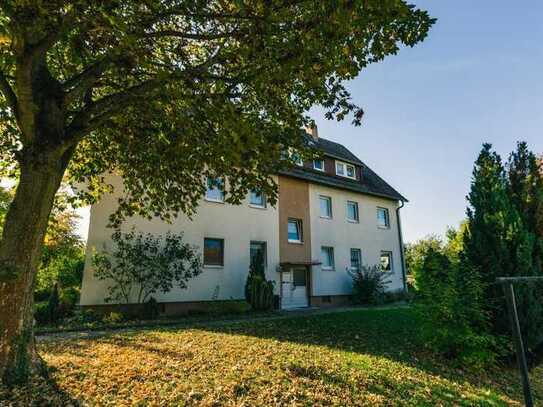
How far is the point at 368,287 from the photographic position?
64.7ft

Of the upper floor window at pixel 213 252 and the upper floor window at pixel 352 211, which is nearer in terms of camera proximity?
the upper floor window at pixel 213 252

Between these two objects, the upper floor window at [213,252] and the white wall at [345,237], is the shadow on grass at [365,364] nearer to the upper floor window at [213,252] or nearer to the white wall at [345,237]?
the upper floor window at [213,252]

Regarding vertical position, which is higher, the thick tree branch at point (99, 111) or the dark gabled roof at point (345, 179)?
the dark gabled roof at point (345, 179)

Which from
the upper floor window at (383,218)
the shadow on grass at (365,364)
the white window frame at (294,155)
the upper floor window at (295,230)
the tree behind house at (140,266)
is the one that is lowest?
the shadow on grass at (365,364)

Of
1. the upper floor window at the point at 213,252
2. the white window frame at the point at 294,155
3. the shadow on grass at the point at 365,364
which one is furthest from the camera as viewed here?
the upper floor window at the point at 213,252

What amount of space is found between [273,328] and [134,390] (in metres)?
5.78

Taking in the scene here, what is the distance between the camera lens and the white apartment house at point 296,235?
1464 cm

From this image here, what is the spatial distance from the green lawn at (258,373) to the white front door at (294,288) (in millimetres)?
8715

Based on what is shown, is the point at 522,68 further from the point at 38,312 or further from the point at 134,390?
the point at 38,312

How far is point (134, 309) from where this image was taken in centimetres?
1361

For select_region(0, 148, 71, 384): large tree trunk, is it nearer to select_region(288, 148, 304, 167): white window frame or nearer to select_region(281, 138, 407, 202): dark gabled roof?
select_region(288, 148, 304, 167): white window frame

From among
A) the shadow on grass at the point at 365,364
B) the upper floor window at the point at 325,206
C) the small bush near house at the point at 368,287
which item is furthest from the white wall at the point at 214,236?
the small bush near house at the point at 368,287

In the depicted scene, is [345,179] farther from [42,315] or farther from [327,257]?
[42,315]

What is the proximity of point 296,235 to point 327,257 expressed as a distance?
2.51 metres
